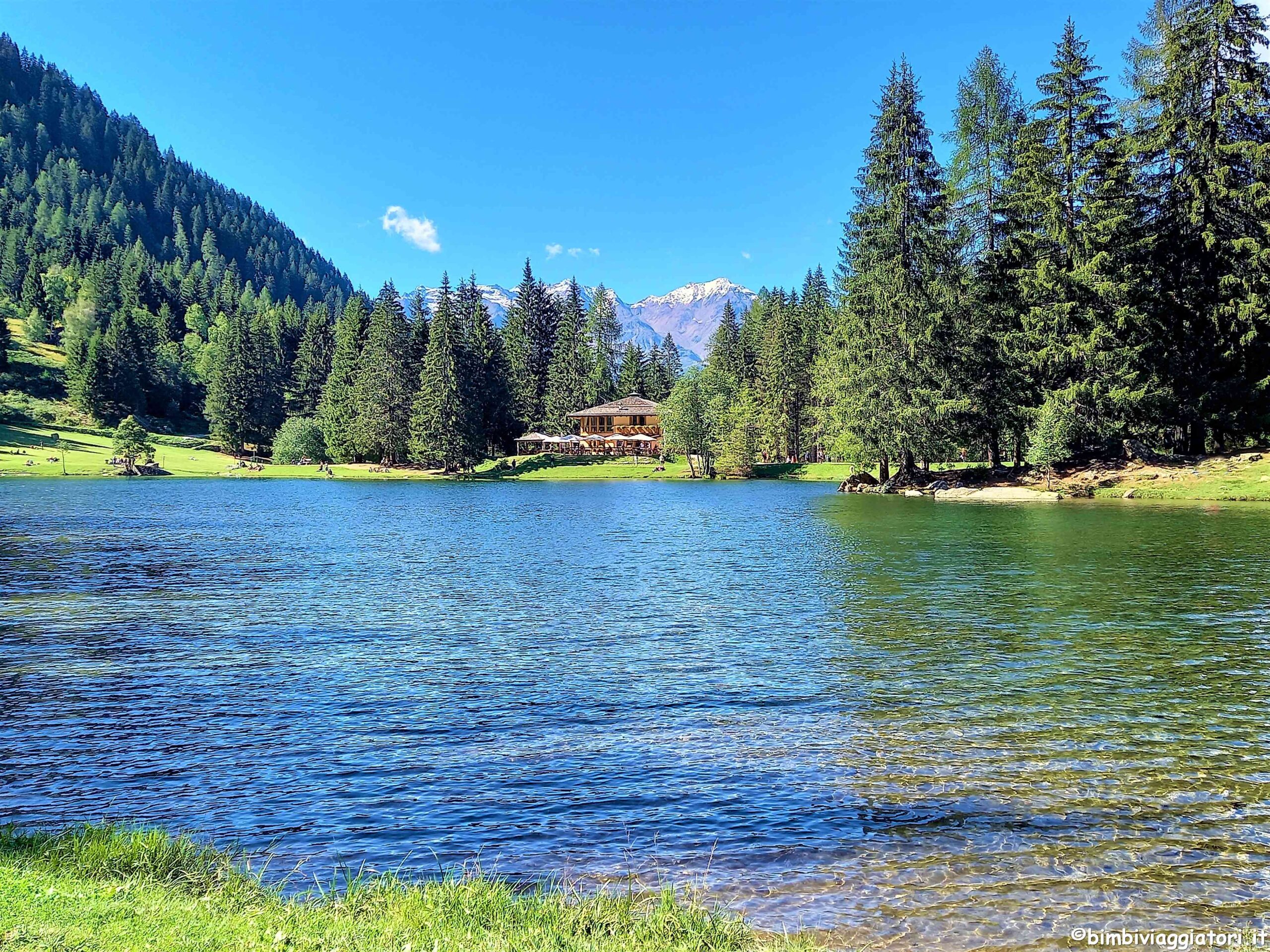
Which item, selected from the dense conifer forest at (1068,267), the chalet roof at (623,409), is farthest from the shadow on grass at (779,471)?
the chalet roof at (623,409)

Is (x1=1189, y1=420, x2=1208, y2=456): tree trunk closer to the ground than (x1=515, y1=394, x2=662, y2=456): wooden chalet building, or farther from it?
closer to the ground

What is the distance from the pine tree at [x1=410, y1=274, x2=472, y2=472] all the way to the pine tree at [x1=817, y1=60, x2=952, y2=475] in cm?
6313

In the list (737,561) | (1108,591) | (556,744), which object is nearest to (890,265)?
(737,561)

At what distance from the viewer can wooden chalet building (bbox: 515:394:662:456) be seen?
440 ft

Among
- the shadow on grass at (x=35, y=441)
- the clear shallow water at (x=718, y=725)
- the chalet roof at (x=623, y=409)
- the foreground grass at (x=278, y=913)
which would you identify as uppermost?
the chalet roof at (x=623, y=409)

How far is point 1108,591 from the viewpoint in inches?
928

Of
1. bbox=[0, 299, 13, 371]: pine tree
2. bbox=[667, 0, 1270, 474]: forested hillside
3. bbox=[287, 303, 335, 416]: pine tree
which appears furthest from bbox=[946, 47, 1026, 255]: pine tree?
bbox=[0, 299, 13, 371]: pine tree

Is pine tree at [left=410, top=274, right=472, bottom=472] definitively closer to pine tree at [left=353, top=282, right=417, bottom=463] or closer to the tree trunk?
pine tree at [left=353, top=282, right=417, bottom=463]

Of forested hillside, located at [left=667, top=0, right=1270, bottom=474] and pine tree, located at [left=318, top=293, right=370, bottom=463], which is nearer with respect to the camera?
forested hillside, located at [left=667, top=0, right=1270, bottom=474]

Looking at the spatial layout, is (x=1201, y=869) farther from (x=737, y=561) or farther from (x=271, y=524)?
(x=271, y=524)

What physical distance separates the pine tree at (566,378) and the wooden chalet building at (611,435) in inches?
89.5

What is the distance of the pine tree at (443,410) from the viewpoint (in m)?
117

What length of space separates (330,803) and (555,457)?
116592 mm

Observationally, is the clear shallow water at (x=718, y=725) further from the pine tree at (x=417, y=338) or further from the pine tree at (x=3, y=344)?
the pine tree at (x=3, y=344)
